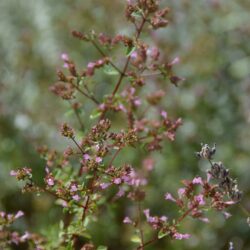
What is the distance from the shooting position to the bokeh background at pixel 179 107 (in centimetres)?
438

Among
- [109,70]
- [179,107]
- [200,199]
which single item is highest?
[179,107]

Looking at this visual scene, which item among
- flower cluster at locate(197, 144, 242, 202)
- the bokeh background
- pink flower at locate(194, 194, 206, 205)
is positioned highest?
the bokeh background

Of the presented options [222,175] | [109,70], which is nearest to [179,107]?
[109,70]

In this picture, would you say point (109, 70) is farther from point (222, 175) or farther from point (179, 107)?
point (179, 107)

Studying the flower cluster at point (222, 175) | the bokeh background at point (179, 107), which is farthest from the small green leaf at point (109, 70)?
the bokeh background at point (179, 107)

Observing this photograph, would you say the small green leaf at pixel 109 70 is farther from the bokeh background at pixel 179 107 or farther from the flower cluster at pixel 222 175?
the bokeh background at pixel 179 107

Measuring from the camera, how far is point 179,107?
16.2 ft

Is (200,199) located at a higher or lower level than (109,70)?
lower

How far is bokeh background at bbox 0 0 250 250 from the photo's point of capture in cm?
438

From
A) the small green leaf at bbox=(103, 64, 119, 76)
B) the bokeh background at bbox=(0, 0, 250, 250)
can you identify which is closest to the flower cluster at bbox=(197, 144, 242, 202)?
the small green leaf at bbox=(103, 64, 119, 76)

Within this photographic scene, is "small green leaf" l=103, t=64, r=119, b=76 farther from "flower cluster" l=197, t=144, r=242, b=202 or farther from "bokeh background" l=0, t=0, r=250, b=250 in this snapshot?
"bokeh background" l=0, t=0, r=250, b=250

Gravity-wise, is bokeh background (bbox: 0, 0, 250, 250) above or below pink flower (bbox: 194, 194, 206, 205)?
above

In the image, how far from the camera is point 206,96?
193 inches

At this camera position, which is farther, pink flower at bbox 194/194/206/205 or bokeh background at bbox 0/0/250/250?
bokeh background at bbox 0/0/250/250
